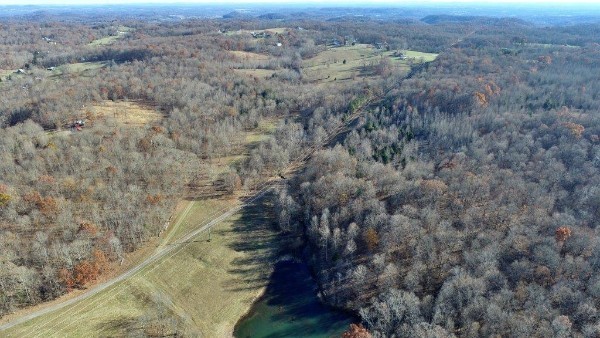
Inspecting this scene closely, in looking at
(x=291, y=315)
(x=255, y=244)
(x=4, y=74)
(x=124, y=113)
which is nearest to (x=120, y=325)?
(x=291, y=315)

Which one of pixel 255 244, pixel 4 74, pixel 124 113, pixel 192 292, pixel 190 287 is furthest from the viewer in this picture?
pixel 4 74

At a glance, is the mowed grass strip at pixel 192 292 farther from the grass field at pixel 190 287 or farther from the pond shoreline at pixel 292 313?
the pond shoreline at pixel 292 313

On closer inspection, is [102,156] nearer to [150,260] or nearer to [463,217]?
[150,260]

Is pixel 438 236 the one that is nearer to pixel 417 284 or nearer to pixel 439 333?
pixel 417 284

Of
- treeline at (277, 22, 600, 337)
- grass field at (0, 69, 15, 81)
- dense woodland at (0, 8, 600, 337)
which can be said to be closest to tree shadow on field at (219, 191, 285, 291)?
dense woodland at (0, 8, 600, 337)

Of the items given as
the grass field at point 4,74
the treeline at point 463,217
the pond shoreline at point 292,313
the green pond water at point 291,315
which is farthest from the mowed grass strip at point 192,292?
the grass field at point 4,74

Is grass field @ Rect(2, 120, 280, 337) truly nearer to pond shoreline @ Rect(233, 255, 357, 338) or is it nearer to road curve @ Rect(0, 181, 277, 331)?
road curve @ Rect(0, 181, 277, 331)

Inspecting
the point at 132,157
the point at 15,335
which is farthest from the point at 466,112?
the point at 15,335
